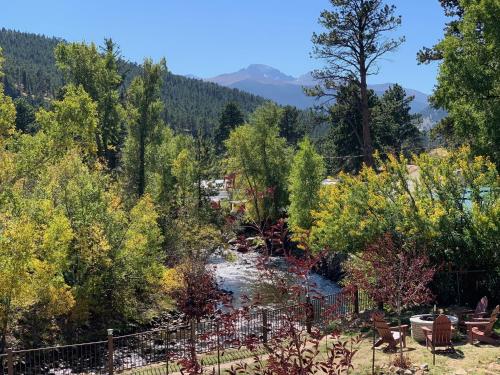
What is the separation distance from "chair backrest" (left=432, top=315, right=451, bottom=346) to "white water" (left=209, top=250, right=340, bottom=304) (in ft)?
46.1

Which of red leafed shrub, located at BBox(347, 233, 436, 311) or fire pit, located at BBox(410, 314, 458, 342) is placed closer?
red leafed shrub, located at BBox(347, 233, 436, 311)

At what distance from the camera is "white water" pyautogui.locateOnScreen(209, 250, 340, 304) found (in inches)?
1141

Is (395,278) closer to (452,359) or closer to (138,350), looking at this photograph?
(452,359)

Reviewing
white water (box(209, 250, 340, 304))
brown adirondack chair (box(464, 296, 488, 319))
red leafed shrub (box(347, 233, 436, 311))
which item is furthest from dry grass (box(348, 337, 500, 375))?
white water (box(209, 250, 340, 304))

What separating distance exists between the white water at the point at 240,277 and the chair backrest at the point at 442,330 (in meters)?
14.1

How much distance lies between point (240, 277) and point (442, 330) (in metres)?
21.8

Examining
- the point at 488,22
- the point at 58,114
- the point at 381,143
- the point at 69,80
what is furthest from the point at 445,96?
the point at 381,143

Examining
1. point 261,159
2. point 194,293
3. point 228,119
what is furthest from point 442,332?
point 228,119

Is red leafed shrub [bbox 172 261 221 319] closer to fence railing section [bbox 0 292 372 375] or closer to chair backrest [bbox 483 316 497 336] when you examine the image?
fence railing section [bbox 0 292 372 375]

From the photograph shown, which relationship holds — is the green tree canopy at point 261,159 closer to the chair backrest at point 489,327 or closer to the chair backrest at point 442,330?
the chair backrest at point 489,327

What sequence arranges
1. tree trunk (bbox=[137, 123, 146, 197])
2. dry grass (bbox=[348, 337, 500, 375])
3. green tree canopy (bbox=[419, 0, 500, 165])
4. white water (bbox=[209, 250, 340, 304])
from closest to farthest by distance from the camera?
1. dry grass (bbox=[348, 337, 500, 375])
2. green tree canopy (bbox=[419, 0, 500, 165])
3. white water (bbox=[209, 250, 340, 304])
4. tree trunk (bbox=[137, 123, 146, 197])

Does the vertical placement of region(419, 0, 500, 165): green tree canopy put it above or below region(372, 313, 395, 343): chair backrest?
above

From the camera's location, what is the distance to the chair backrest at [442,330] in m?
12.0

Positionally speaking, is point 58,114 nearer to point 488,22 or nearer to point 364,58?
point 364,58
